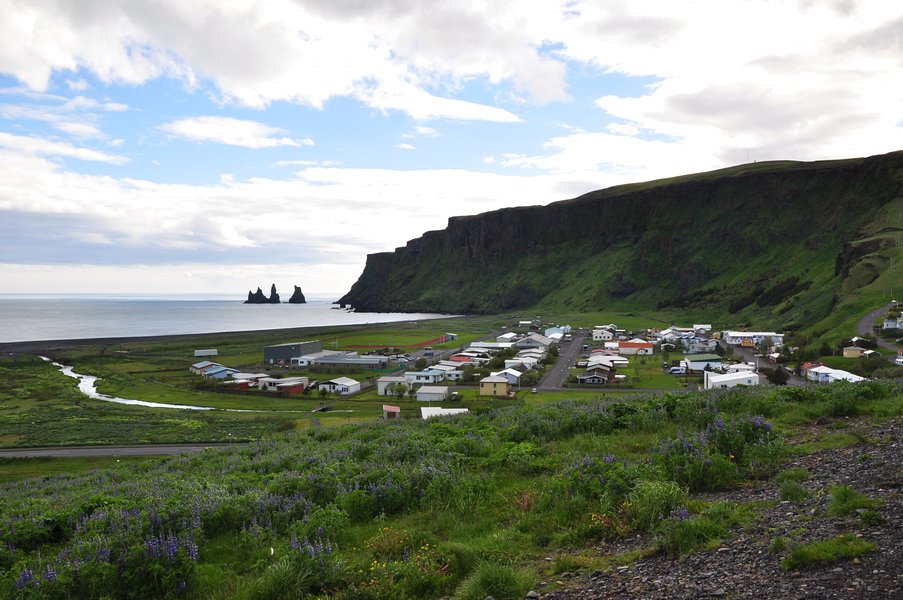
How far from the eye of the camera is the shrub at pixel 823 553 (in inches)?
202

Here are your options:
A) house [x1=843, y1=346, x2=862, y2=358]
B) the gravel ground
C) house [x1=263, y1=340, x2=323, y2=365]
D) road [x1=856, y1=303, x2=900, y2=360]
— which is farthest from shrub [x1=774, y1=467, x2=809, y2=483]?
house [x1=263, y1=340, x2=323, y2=365]

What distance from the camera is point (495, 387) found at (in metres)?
64.9

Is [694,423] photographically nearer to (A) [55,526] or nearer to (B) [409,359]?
(A) [55,526]

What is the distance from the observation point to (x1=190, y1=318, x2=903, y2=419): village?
2462 inches

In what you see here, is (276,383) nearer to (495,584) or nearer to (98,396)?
(98,396)

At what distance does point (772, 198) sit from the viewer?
638ft

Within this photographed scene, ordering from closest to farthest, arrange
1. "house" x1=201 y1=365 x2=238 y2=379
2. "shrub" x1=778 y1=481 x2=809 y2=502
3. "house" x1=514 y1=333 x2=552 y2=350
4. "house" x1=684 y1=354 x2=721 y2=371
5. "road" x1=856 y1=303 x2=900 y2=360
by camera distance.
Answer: "shrub" x1=778 y1=481 x2=809 y2=502, "house" x1=684 y1=354 x2=721 y2=371, "road" x1=856 y1=303 x2=900 y2=360, "house" x1=201 y1=365 x2=238 y2=379, "house" x1=514 y1=333 x2=552 y2=350

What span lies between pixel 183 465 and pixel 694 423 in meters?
15.3

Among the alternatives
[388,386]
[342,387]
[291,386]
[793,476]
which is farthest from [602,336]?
[793,476]

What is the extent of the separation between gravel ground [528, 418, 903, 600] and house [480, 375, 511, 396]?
57.2m

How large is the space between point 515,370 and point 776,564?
7180 centimetres

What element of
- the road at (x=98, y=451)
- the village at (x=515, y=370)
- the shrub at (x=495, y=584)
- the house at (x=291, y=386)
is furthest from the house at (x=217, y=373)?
the shrub at (x=495, y=584)

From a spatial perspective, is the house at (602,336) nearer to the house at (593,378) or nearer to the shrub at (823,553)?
the house at (593,378)

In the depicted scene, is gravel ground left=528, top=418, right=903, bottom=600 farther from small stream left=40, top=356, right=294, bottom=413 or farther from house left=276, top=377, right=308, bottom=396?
house left=276, top=377, right=308, bottom=396
